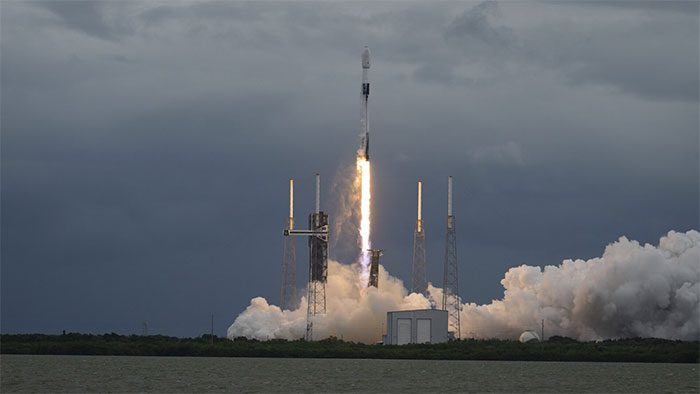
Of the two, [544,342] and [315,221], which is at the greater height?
[315,221]

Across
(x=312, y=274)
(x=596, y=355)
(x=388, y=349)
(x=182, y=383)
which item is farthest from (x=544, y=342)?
(x=182, y=383)

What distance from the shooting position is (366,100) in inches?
4331

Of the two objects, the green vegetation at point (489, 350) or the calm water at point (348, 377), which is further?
Result: the green vegetation at point (489, 350)

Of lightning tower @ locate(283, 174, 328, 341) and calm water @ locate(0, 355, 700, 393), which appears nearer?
calm water @ locate(0, 355, 700, 393)

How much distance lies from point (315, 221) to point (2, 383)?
34255 mm

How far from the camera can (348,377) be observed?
319 ft

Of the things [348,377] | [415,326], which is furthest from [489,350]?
[348,377]

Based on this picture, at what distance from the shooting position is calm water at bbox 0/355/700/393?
276 feet

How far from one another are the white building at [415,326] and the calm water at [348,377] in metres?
2.26

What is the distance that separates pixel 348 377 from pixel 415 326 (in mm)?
21915

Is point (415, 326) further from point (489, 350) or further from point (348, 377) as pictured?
point (348, 377)

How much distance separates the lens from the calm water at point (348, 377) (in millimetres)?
84188

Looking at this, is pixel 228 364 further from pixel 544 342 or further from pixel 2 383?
pixel 2 383

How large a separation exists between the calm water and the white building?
2.26m
